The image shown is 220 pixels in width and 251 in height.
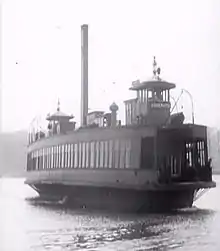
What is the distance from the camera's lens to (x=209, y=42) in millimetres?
1702

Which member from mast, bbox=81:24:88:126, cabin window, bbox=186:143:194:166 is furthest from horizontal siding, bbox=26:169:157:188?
mast, bbox=81:24:88:126

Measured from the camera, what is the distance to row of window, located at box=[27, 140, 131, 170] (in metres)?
1.76

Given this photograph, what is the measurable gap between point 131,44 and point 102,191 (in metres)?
0.59

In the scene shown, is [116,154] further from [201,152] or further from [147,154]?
[201,152]

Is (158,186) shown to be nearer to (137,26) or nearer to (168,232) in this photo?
(168,232)

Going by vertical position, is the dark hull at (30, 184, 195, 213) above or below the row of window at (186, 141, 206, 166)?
below

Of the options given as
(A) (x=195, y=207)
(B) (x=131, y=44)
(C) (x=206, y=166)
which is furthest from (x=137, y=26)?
(A) (x=195, y=207)

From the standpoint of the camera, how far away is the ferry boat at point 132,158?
1.68 metres

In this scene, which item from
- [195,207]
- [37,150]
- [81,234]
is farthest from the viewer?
[37,150]

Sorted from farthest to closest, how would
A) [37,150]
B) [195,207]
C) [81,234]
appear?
[37,150] < [195,207] < [81,234]

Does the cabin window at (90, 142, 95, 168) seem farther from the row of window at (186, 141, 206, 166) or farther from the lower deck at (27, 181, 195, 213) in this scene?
the row of window at (186, 141, 206, 166)

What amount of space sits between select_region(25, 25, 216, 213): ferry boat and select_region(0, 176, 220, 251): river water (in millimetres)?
53

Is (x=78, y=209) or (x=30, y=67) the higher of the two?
(x=30, y=67)

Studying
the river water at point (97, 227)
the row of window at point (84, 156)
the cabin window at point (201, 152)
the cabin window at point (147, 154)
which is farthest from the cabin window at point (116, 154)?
the cabin window at point (201, 152)
